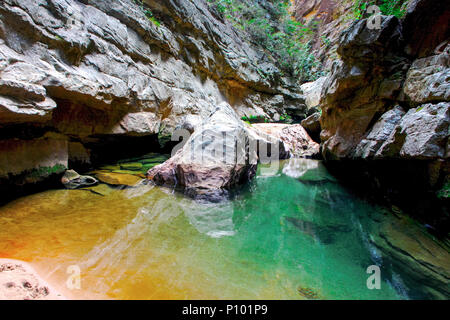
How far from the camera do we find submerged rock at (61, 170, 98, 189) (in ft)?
13.1

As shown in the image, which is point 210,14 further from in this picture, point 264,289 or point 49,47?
point 264,289

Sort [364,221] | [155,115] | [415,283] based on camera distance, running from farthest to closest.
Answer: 1. [155,115]
2. [364,221]
3. [415,283]

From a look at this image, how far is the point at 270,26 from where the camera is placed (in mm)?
14609

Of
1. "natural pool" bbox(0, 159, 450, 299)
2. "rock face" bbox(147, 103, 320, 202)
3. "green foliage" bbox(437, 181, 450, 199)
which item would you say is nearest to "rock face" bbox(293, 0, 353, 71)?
"rock face" bbox(147, 103, 320, 202)

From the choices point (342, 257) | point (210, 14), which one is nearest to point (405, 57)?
point (342, 257)

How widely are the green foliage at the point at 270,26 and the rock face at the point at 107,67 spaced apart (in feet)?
9.59

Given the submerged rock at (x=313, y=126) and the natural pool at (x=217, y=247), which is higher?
the submerged rock at (x=313, y=126)

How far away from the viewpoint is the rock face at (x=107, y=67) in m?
3.18

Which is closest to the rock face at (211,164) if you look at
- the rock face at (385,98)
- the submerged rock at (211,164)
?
the submerged rock at (211,164)

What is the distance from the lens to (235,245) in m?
2.23

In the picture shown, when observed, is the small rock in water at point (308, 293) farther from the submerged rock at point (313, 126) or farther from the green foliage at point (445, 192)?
the submerged rock at point (313, 126)

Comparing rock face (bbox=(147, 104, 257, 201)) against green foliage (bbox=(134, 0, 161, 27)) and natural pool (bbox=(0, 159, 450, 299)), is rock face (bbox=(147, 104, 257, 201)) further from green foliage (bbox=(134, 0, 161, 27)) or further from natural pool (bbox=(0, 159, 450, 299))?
green foliage (bbox=(134, 0, 161, 27))

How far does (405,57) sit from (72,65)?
660 cm

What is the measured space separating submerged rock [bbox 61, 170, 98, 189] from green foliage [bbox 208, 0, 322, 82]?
11.8 metres
